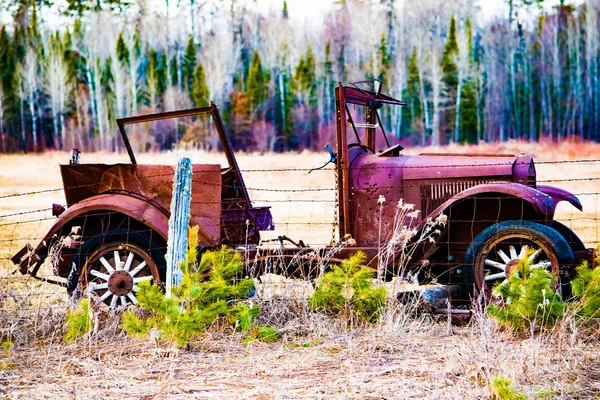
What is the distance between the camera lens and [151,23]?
5372cm

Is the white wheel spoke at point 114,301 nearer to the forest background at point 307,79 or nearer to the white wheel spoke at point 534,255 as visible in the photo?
the white wheel spoke at point 534,255

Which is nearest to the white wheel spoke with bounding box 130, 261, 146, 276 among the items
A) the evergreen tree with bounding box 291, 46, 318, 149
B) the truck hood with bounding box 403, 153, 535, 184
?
the truck hood with bounding box 403, 153, 535, 184

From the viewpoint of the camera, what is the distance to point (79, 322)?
5582mm

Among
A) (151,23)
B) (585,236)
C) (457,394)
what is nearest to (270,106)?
(151,23)

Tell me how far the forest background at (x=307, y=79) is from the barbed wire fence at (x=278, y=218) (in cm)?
2120

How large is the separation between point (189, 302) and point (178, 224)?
2.45ft

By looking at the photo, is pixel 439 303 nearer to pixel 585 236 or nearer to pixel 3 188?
pixel 585 236

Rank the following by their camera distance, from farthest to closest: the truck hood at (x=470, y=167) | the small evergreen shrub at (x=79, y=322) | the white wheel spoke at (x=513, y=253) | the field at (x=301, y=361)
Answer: the truck hood at (x=470, y=167), the white wheel spoke at (x=513, y=253), the small evergreen shrub at (x=79, y=322), the field at (x=301, y=361)

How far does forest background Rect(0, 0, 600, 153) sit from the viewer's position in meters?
45.2

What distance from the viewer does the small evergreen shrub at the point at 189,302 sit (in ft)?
17.1

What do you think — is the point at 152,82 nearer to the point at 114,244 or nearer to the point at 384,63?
the point at 384,63

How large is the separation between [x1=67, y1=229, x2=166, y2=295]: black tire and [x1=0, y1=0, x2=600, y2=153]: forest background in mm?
35800

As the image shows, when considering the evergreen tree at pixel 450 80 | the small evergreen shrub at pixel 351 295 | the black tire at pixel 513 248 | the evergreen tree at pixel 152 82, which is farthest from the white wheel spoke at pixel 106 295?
the evergreen tree at pixel 152 82

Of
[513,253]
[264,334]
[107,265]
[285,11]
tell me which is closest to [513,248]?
[513,253]
